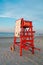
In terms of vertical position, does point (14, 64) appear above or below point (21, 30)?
below

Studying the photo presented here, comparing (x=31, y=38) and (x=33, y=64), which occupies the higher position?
(x=31, y=38)

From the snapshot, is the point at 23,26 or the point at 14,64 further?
the point at 23,26

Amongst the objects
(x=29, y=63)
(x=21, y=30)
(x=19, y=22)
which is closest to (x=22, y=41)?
(x=21, y=30)

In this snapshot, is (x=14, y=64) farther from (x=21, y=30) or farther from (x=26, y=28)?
(x=26, y=28)

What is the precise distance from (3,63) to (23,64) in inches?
39.0

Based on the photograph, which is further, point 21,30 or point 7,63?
point 21,30

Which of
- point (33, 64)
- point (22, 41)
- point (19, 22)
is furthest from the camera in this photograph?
point (19, 22)

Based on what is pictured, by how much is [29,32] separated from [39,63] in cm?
305

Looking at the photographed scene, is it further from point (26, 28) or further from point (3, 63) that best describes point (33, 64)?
point (26, 28)

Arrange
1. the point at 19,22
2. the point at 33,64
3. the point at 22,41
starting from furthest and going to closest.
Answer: the point at 19,22 < the point at 22,41 < the point at 33,64

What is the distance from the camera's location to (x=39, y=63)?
711cm

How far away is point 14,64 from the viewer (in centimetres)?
697

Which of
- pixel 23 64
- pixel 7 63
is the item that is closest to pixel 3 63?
Result: pixel 7 63

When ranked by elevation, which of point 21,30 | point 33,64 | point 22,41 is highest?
point 21,30
